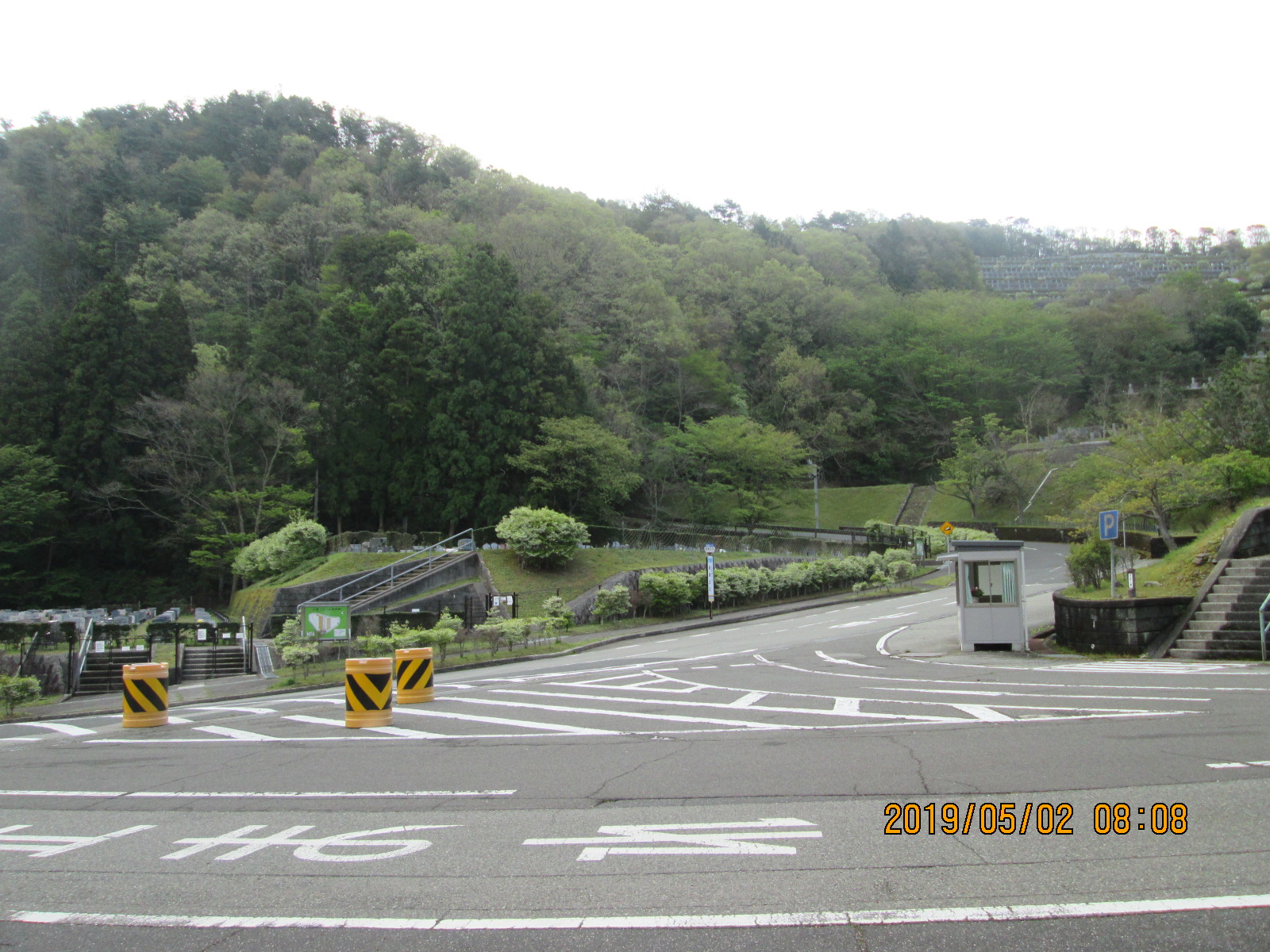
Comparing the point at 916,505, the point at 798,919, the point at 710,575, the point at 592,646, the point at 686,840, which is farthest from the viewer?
the point at 916,505

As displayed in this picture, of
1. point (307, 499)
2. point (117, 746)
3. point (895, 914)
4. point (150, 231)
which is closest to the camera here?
point (895, 914)

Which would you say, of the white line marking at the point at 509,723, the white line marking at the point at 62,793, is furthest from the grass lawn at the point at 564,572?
the white line marking at the point at 62,793

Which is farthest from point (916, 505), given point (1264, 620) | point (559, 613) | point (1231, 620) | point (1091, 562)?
point (1264, 620)

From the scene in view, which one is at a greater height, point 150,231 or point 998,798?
point 150,231

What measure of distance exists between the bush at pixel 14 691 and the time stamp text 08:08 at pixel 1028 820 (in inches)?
731

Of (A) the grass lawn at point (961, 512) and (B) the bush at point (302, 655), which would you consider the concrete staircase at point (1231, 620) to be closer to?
(B) the bush at point (302, 655)

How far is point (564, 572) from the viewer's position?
35281mm

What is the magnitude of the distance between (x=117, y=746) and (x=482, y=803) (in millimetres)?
7326

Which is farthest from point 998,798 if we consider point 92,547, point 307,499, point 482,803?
point 92,547

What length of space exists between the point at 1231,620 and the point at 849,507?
52993 millimetres

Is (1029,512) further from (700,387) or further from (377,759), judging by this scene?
(377,759)

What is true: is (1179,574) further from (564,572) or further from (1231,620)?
(564,572)

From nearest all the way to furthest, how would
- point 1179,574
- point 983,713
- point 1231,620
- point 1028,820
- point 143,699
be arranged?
point 1028,820 < point 983,713 < point 143,699 < point 1231,620 < point 1179,574

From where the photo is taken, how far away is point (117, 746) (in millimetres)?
11531
